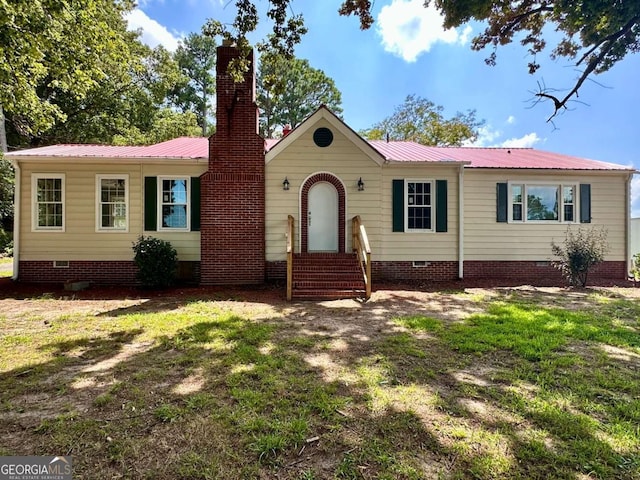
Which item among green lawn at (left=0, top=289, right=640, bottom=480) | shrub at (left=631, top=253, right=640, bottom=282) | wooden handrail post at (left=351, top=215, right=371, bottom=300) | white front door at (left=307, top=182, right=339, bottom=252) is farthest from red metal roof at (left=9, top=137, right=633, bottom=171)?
green lawn at (left=0, top=289, right=640, bottom=480)

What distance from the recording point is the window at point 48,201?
9.42 metres

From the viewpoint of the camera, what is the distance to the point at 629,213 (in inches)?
421

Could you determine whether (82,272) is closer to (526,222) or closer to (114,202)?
(114,202)

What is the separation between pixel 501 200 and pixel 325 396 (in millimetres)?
9893

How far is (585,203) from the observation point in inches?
418

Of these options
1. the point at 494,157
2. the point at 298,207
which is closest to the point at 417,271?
the point at 298,207

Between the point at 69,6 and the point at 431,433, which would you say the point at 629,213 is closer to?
the point at 431,433

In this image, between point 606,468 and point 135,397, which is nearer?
point 606,468

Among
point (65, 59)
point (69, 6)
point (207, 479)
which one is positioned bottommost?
point (207, 479)

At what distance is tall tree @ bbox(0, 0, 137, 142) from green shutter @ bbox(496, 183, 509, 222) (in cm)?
1245

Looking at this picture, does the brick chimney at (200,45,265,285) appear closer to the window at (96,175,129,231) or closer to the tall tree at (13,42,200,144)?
the window at (96,175,129,231)

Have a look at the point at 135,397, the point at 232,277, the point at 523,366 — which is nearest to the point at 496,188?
the point at 523,366

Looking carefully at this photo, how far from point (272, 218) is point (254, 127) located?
268 centimetres

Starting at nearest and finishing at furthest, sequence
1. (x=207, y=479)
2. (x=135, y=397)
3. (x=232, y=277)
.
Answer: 1. (x=207, y=479)
2. (x=135, y=397)
3. (x=232, y=277)
